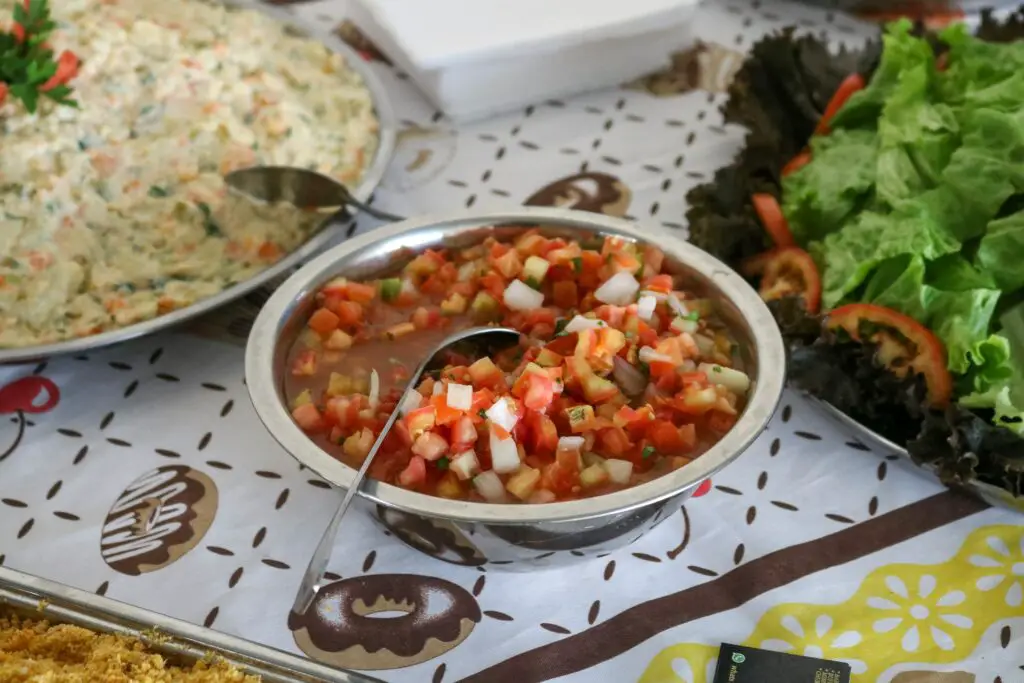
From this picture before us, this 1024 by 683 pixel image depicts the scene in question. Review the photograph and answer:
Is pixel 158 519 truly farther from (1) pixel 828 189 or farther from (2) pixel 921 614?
(1) pixel 828 189

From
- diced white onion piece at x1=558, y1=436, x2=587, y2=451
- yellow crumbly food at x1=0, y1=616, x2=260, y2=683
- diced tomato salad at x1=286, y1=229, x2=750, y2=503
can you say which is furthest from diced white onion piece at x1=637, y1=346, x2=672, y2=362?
yellow crumbly food at x1=0, y1=616, x2=260, y2=683

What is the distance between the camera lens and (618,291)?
5.50 ft

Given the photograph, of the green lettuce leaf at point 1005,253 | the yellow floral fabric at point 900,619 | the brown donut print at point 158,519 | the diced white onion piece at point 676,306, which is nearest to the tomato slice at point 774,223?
the green lettuce leaf at point 1005,253

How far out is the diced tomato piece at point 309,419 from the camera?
4.92ft

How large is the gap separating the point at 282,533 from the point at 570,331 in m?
0.61

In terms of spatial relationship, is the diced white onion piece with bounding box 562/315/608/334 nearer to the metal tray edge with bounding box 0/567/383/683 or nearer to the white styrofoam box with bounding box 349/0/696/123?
the metal tray edge with bounding box 0/567/383/683

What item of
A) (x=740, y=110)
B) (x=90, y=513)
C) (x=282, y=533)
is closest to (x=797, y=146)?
(x=740, y=110)

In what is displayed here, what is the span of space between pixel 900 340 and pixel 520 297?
729mm

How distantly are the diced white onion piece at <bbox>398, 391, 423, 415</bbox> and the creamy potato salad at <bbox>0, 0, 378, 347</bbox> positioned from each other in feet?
2.09

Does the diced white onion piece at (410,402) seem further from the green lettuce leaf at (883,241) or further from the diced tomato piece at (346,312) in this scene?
the green lettuce leaf at (883,241)

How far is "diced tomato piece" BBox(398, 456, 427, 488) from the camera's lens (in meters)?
1.40

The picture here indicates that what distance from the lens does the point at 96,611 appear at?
1357 millimetres

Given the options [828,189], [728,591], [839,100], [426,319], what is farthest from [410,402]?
[839,100]

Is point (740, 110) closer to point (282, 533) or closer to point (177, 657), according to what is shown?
point (282, 533)
